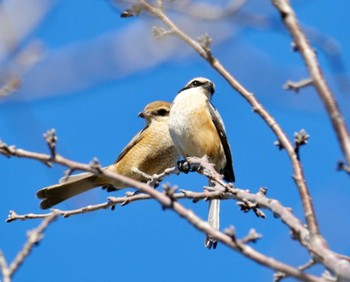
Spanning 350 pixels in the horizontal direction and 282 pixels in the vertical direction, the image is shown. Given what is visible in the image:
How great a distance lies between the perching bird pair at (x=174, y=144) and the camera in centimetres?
549

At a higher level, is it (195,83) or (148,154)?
(195,83)

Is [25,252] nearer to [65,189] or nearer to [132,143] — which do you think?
[65,189]

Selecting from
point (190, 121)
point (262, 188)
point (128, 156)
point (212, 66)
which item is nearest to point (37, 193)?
point (128, 156)

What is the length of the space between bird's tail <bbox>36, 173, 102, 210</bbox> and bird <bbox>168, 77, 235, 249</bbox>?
1133 mm

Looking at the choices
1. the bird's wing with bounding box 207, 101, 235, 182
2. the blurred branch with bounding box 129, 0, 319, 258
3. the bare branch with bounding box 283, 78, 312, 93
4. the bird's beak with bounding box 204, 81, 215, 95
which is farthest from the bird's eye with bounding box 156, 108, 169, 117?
the bare branch with bounding box 283, 78, 312, 93

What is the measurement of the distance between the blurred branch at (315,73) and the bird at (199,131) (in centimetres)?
341

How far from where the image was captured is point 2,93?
2.33 meters

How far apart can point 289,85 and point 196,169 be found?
2.48m

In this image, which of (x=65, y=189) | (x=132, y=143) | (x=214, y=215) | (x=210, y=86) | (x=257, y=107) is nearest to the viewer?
(x=257, y=107)

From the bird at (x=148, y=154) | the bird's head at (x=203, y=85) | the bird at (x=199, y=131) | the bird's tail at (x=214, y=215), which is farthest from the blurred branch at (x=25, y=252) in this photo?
the bird at (x=148, y=154)

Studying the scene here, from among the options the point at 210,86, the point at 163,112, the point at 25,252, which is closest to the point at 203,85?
the point at 210,86

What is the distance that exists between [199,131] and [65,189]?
1.41m

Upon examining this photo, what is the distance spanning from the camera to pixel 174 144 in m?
5.62

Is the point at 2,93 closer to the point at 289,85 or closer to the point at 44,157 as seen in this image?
the point at 44,157
